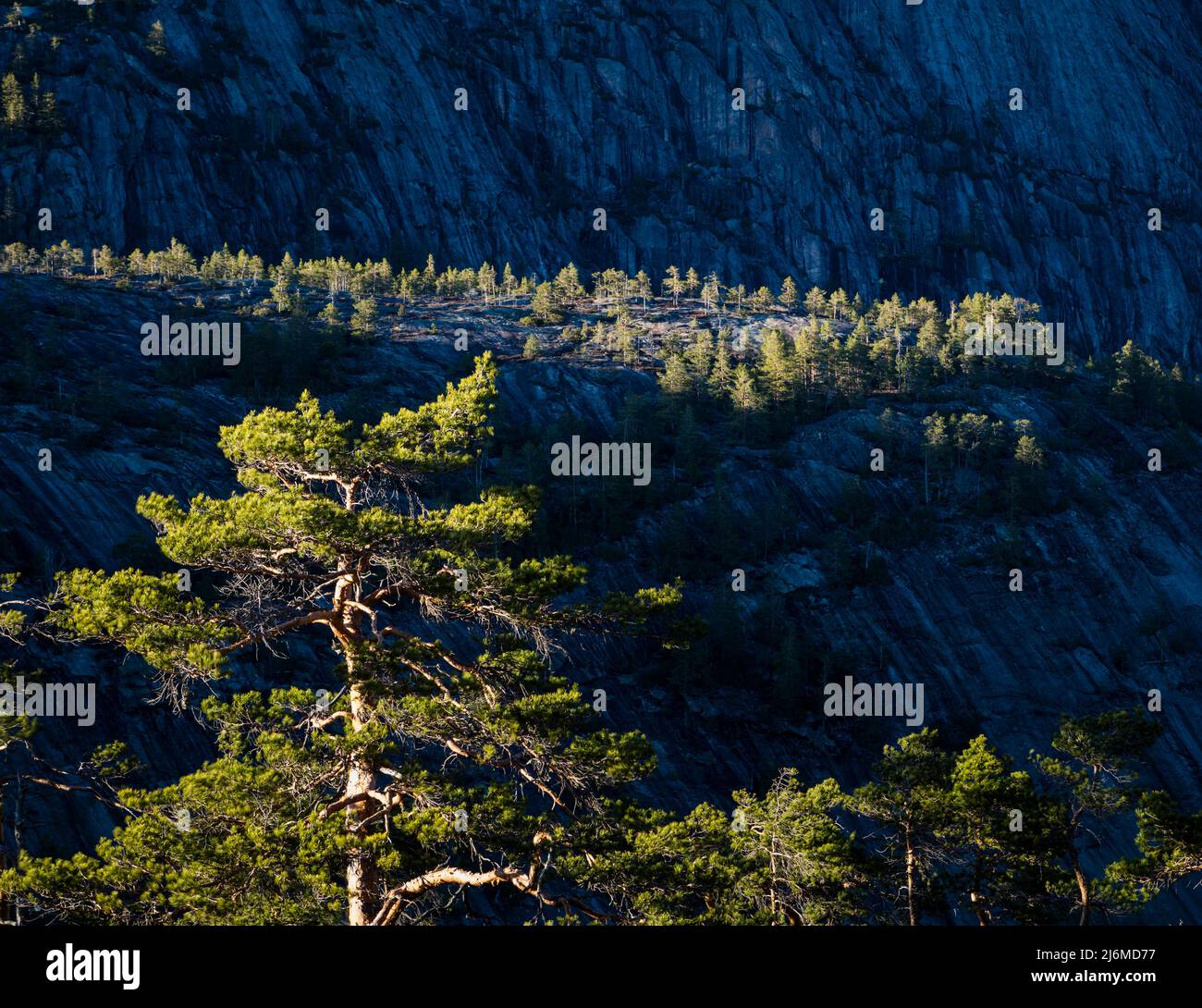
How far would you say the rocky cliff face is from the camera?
422ft

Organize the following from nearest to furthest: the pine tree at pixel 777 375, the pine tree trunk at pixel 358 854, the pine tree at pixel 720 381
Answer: the pine tree trunk at pixel 358 854, the pine tree at pixel 777 375, the pine tree at pixel 720 381

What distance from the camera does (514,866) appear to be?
67.2ft

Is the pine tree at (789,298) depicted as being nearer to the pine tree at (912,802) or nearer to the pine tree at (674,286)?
the pine tree at (674,286)

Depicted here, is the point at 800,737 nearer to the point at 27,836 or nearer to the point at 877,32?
the point at 27,836

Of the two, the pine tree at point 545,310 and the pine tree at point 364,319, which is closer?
the pine tree at point 364,319

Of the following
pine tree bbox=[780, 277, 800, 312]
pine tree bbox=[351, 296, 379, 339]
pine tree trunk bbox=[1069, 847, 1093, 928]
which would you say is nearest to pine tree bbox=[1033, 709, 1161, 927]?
pine tree trunk bbox=[1069, 847, 1093, 928]

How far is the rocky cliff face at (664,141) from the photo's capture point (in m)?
129

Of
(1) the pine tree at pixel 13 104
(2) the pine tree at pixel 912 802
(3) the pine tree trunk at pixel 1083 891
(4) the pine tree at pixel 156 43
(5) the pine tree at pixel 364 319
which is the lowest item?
(3) the pine tree trunk at pixel 1083 891

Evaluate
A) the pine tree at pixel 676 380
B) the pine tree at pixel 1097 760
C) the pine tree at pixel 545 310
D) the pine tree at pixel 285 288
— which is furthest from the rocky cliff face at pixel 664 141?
the pine tree at pixel 1097 760

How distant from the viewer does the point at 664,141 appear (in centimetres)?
16300

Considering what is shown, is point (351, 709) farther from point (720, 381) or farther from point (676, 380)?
point (720, 381)

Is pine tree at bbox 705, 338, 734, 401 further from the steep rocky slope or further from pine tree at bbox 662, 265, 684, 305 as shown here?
pine tree at bbox 662, 265, 684, 305

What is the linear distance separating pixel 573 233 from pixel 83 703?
117m

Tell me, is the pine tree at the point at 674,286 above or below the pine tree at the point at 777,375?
above
